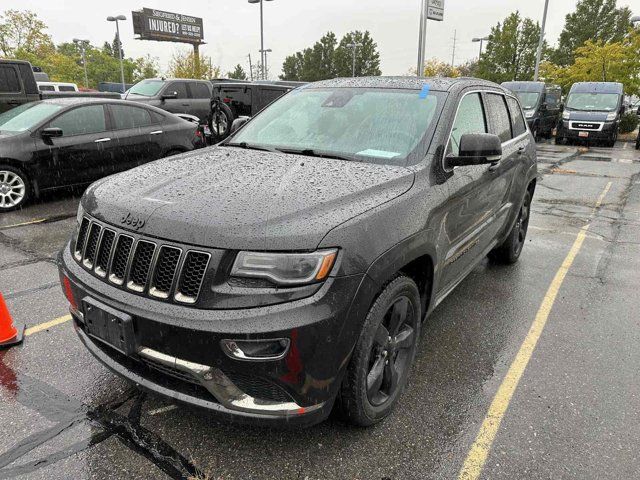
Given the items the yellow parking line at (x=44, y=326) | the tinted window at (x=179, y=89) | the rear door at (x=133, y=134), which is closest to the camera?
the yellow parking line at (x=44, y=326)

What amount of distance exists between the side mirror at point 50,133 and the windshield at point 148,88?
7723 mm

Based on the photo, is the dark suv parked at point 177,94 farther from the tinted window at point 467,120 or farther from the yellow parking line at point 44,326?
the tinted window at point 467,120

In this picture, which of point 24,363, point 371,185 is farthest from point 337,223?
point 24,363

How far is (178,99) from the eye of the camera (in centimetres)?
1457

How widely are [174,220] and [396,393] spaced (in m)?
1.50

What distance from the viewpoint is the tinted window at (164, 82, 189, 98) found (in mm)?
14350

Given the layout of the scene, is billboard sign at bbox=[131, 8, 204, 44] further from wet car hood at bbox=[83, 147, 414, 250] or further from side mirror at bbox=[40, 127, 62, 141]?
wet car hood at bbox=[83, 147, 414, 250]

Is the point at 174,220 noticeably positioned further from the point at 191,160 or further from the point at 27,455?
the point at 27,455

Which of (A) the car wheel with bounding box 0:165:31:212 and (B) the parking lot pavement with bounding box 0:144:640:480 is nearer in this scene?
(B) the parking lot pavement with bounding box 0:144:640:480

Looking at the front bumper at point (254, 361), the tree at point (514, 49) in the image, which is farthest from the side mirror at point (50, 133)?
the tree at point (514, 49)

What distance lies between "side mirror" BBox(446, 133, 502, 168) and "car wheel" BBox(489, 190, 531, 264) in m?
2.15

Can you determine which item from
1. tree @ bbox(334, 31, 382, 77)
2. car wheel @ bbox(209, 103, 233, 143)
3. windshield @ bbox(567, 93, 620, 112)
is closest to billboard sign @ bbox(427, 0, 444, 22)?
car wheel @ bbox(209, 103, 233, 143)

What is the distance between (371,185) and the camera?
2.49m

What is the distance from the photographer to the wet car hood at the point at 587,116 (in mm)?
Result: 17906
